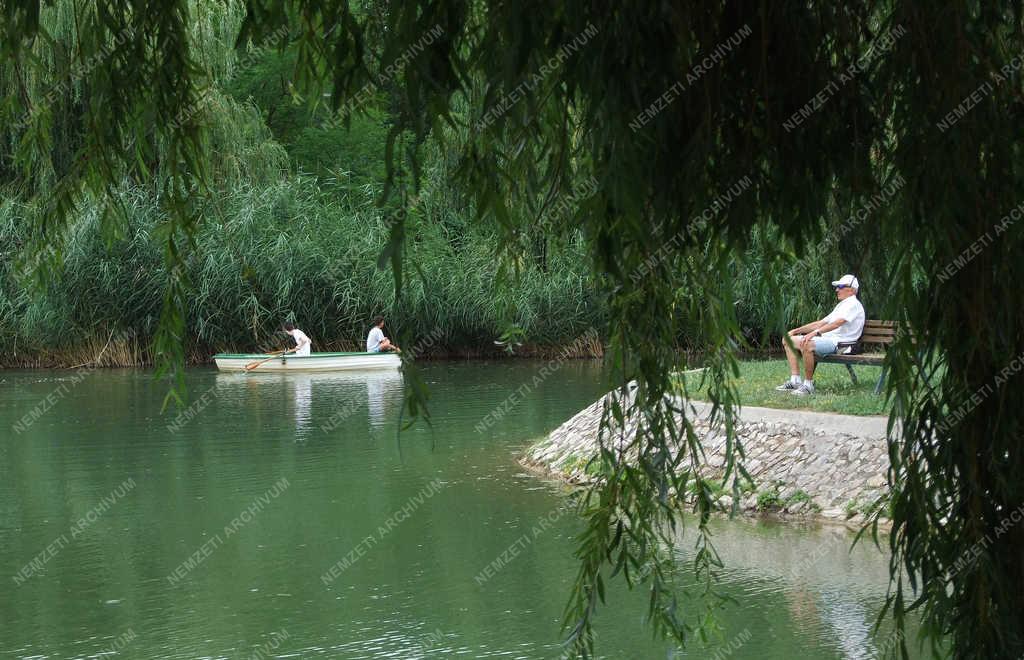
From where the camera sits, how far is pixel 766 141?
9.89 feet

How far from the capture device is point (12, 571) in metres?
8.66

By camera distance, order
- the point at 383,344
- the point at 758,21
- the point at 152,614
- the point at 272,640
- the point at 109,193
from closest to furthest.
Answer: the point at 758,21 < the point at 109,193 < the point at 272,640 < the point at 152,614 < the point at 383,344

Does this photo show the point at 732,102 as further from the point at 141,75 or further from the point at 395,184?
the point at 141,75

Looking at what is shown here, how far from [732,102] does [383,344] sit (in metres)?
20.6

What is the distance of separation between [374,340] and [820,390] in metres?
13.0

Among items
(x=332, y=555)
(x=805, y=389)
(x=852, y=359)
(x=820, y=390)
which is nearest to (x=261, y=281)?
(x=820, y=390)

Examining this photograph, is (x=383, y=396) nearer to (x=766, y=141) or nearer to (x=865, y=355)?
(x=865, y=355)

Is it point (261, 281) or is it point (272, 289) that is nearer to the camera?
point (261, 281)

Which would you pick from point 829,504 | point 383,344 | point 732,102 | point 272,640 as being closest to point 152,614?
point 272,640

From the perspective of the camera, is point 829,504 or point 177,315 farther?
point 829,504

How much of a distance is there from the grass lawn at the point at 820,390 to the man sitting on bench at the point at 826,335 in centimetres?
16

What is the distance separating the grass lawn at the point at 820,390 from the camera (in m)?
10.1

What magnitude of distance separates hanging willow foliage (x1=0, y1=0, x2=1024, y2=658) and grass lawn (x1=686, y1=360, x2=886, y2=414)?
6075mm

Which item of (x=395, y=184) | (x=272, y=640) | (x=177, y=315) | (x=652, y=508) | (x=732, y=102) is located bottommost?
(x=272, y=640)
